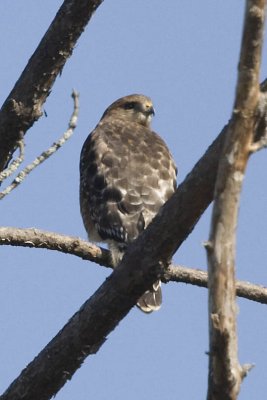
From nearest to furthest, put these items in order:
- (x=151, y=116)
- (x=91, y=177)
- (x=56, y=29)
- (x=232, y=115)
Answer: (x=232, y=115)
(x=56, y=29)
(x=91, y=177)
(x=151, y=116)

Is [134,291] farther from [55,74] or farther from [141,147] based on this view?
[141,147]

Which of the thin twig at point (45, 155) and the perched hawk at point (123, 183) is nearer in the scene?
the thin twig at point (45, 155)

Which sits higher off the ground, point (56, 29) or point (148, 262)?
point (56, 29)

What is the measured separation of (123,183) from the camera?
847 centimetres

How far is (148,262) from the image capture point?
15.3 ft

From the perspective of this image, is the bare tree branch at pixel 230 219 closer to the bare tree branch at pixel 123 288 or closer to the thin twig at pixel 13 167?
the bare tree branch at pixel 123 288

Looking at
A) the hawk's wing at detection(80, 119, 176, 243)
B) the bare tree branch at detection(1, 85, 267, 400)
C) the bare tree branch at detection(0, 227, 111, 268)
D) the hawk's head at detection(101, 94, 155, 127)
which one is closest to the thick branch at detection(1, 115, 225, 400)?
the bare tree branch at detection(1, 85, 267, 400)

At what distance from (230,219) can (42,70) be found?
2715 mm

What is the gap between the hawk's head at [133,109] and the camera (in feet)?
35.8

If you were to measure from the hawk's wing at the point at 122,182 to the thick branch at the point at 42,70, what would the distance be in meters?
2.38

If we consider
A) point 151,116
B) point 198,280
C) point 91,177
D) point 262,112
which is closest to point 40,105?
point 198,280

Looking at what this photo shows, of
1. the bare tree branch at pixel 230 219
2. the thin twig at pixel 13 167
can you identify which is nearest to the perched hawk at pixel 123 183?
the thin twig at pixel 13 167

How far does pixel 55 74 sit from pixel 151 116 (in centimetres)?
530

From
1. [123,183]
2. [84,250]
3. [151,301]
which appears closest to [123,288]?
[84,250]
